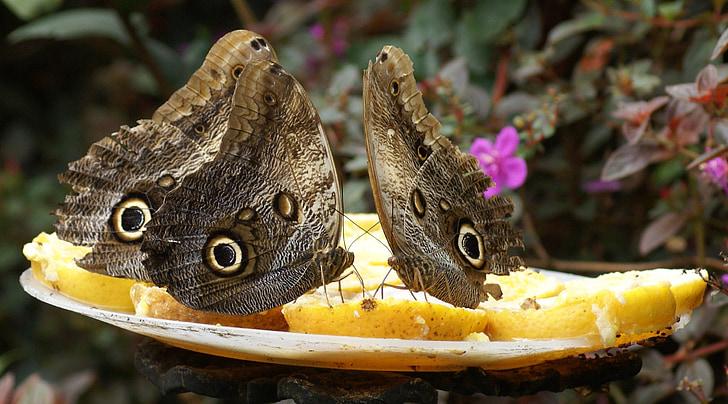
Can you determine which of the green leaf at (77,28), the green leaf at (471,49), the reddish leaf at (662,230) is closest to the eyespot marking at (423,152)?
the reddish leaf at (662,230)

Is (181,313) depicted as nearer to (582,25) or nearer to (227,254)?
(227,254)

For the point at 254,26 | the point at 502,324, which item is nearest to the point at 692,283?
the point at 502,324

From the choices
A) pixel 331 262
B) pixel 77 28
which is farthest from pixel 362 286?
pixel 77 28

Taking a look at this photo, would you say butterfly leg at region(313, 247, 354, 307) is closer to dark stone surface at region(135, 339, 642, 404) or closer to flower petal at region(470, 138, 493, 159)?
dark stone surface at region(135, 339, 642, 404)

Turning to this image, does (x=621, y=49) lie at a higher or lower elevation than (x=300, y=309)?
higher

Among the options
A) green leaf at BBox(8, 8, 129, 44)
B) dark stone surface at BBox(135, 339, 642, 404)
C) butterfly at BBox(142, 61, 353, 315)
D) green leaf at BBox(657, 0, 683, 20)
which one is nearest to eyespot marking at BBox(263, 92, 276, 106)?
butterfly at BBox(142, 61, 353, 315)

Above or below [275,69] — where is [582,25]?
above

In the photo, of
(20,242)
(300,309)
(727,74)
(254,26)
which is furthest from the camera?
(20,242)

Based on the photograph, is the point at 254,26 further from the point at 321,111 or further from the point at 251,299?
Answer: the point at 251,299
